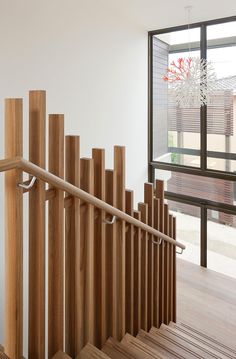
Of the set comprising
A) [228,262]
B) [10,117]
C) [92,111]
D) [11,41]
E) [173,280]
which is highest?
[11,41]

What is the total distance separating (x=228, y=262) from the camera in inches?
209

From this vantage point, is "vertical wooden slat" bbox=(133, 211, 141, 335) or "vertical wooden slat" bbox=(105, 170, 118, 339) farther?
"vertical wooden slat" bbox=(133, 211, 141, 335)

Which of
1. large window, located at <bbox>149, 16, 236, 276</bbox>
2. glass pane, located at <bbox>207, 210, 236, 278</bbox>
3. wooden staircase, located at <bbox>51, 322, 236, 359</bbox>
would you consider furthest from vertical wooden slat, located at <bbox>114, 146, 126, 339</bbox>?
glass pane, located at <bbox>207, 210, 236, 278</bbox>

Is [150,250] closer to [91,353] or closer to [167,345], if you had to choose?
[167,345]

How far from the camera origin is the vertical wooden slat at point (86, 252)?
1759mm

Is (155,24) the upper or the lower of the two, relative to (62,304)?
upper

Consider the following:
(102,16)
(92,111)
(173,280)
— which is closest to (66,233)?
(173,280)

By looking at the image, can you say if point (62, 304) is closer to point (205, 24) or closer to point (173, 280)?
point (173, 280)

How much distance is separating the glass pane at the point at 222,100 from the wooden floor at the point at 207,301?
1624mm

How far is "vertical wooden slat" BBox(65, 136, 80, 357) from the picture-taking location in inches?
64.6

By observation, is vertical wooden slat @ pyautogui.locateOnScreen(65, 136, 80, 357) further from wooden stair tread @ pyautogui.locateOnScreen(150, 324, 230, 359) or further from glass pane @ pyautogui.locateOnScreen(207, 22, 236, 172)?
glass pane @ pyautogui.locateOnScreen(207, 22, 236, 172)

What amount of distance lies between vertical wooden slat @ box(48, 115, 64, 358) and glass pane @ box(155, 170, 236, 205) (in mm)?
3955

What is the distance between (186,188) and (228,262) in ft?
4.19

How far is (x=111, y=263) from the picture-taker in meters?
2.07
